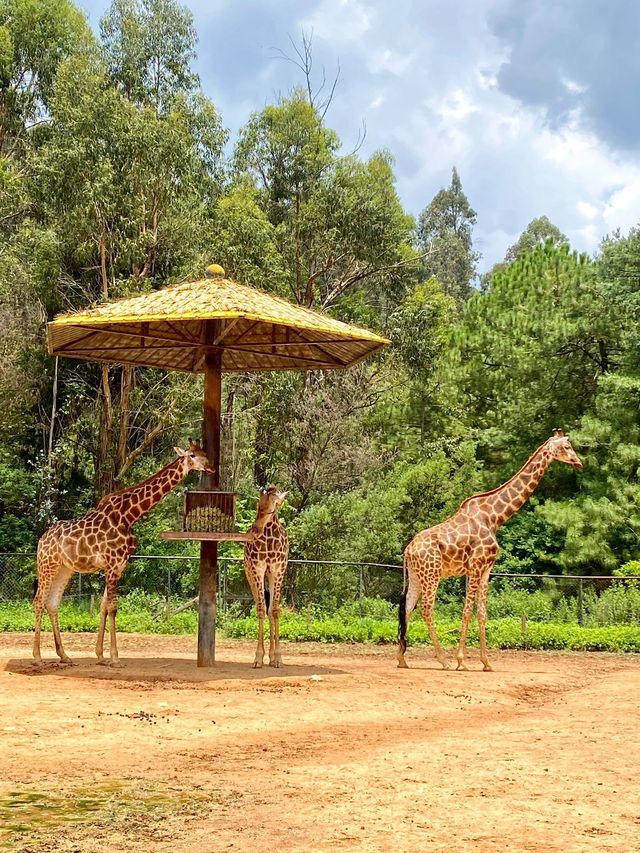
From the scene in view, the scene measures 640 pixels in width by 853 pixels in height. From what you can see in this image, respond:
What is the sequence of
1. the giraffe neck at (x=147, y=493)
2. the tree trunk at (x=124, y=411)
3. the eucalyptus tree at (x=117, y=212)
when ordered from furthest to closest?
the tree trunk at (x=124, y=411) → the eucalyptus tree at (x=117, y=212) → the giraffe neck at (x=147, y=493)

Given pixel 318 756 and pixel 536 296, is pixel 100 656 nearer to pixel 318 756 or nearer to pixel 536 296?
pixel 318 756

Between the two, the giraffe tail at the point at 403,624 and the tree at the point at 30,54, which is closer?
the giraffe tail at the point at 403,624

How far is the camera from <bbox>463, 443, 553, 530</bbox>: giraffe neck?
1515 centimetres

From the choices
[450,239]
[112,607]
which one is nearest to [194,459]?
[112,607]

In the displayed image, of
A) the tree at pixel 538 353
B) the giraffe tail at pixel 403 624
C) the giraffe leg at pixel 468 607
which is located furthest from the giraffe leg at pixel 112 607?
the tree at pixel 538 353

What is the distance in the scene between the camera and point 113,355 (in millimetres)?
15742

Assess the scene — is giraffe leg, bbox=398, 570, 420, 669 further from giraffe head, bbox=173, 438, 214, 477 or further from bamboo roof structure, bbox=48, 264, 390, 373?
giraffe head, bbox=173, 438, 214, 477

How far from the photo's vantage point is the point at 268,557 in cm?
1388

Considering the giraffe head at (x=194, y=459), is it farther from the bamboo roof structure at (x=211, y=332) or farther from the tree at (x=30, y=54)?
the tree at (x=30, y=54)

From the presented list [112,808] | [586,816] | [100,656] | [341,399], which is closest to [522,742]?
[586,816]

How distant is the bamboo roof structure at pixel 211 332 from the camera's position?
41.1ft

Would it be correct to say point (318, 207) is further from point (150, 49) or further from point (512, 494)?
point (512, 494)

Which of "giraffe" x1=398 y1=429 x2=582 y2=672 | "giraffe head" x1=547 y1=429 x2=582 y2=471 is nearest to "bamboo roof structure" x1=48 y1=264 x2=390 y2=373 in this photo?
"giraffe" x1=398 y1=429 x2=582 y2=672

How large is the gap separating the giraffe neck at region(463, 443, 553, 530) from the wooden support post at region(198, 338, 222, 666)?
3.78 meters
